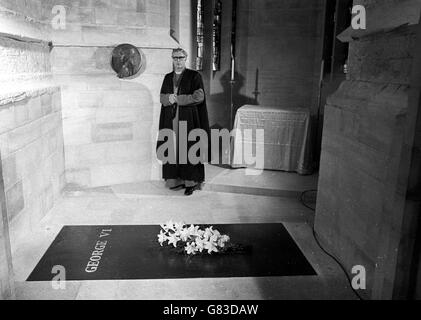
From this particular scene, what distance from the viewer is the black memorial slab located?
10.8 feet

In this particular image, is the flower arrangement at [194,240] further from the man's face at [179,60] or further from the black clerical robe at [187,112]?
the man's face at [179,60]

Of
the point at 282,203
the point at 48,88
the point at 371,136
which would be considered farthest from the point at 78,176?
the point at 371,136

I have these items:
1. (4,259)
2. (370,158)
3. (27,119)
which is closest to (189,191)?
(27,119)

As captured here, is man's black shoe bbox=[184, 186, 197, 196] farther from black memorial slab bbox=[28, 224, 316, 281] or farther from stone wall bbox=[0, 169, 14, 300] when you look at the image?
A: stone wall bbox=[0, 169, 14, 300]

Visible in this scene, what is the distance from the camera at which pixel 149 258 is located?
354cm

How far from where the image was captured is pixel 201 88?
17.8 ft

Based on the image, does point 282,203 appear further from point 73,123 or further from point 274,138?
point 73,123

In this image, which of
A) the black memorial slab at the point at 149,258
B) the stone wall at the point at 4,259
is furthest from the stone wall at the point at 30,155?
the stone wall at the point at 4,259

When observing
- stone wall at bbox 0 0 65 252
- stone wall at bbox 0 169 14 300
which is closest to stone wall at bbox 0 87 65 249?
stone wall at bbox 0 0 65 252

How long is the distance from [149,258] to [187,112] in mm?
2471

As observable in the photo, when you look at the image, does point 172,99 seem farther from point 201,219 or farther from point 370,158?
point 370,158

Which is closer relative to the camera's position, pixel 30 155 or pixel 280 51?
pixel 30 155

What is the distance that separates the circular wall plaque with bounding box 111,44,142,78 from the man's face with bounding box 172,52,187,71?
61cm

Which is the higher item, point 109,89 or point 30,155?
point 109,89
